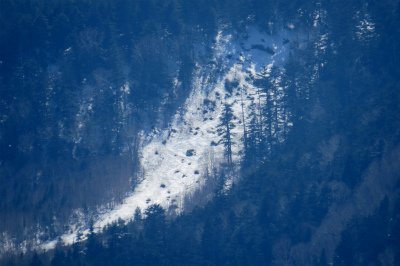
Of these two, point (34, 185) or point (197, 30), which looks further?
point (197, 30)

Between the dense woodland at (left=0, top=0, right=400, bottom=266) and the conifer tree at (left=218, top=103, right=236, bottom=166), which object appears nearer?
the dense woodland at (left=0, top=0, right=400, bottom=266)

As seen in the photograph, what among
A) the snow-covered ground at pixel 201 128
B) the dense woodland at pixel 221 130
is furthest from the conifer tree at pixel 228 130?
the snow-covered ground at pixel 201 128

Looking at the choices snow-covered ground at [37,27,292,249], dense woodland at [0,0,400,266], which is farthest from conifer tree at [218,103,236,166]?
snow-covered ground at [37,27,292,249]

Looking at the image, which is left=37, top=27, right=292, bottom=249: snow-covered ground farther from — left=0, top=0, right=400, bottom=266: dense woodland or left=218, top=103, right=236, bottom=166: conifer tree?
left=0, top=0, right=400, bottom=266: dense woodland

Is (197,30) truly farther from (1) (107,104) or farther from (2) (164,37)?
(1) (107,104)

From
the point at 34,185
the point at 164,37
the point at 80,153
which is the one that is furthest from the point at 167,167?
the point at 164,37

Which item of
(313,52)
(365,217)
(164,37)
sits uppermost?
(164,37)

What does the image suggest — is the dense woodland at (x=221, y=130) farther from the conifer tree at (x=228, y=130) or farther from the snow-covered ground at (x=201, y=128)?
the snow-covered ground at (x=201, y=128)
